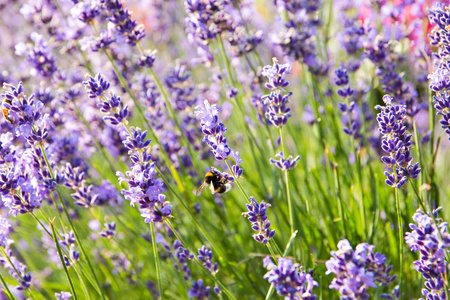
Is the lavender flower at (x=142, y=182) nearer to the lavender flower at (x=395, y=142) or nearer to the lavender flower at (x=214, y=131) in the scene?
the lavender flower at (x=214, y=131)

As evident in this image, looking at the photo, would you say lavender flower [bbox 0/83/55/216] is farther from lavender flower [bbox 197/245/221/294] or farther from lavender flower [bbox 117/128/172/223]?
lavender flower [bbox 197/245/221/294]

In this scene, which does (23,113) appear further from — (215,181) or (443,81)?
(443,81)

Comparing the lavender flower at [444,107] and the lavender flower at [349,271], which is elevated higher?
the lavender flower at [444,107]

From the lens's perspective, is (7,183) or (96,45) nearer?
(7,183)

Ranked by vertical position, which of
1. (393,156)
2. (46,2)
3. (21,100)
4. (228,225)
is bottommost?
(393,156)

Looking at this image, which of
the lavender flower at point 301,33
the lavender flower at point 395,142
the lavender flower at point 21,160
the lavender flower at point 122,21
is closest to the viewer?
the lavender flower at point 395,142

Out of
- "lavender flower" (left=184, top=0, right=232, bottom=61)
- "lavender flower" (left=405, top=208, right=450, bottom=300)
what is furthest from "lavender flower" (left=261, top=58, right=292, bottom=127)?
"lavender flower" (left=184, top=0, right=232, bottom=61)

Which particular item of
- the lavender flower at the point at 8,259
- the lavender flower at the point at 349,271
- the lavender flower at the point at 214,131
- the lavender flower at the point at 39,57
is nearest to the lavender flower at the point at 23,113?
the lavender flower at the point at 8,259

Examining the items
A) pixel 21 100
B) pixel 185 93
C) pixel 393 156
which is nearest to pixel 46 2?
pixel 185 93

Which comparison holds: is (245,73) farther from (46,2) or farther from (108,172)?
(46,2)
